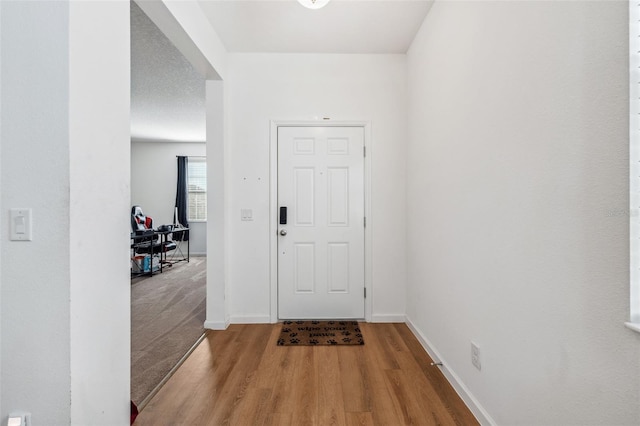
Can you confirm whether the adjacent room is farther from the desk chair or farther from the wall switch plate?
the wall switch plate

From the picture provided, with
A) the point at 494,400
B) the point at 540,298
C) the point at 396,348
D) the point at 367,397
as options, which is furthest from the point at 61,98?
the point at 396,348

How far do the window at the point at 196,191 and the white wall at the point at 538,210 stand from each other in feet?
21.0

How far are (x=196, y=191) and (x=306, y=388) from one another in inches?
250

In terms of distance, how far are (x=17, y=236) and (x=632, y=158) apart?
2105mm

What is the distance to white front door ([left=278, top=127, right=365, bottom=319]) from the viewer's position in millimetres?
3055

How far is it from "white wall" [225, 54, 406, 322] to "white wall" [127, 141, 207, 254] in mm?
4595

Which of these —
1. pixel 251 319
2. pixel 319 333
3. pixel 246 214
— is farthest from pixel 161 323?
pixel 319 333

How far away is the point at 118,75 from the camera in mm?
1427

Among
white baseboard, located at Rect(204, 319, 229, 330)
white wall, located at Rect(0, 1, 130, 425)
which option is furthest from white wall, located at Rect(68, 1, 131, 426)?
white baseboard, located at Rect(204, 319, 229, 330)

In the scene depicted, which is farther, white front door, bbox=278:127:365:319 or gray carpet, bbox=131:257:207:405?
white front door, bbox=278:127:365:319

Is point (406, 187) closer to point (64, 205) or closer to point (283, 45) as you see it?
point (283, 45)

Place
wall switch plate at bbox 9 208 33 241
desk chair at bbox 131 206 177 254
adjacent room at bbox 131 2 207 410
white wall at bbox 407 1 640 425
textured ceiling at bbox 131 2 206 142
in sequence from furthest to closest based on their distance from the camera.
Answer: desk chair at bbox 131 206 177 254 → textured ceiling at bbox 131 2 206 142 → adjacent room at bbox 131 2 207 410 → wall switch plate at bbox 9 208 33 241 → white wall at bbox 407 1 640 425

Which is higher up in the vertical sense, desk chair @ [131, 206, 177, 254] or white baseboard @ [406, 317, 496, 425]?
desk chair @ [131, 206, 177, 254]

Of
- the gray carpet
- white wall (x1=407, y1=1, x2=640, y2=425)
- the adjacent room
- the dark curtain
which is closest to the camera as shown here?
white wall (x1=407, y1=1, x2=640, y2=425)
